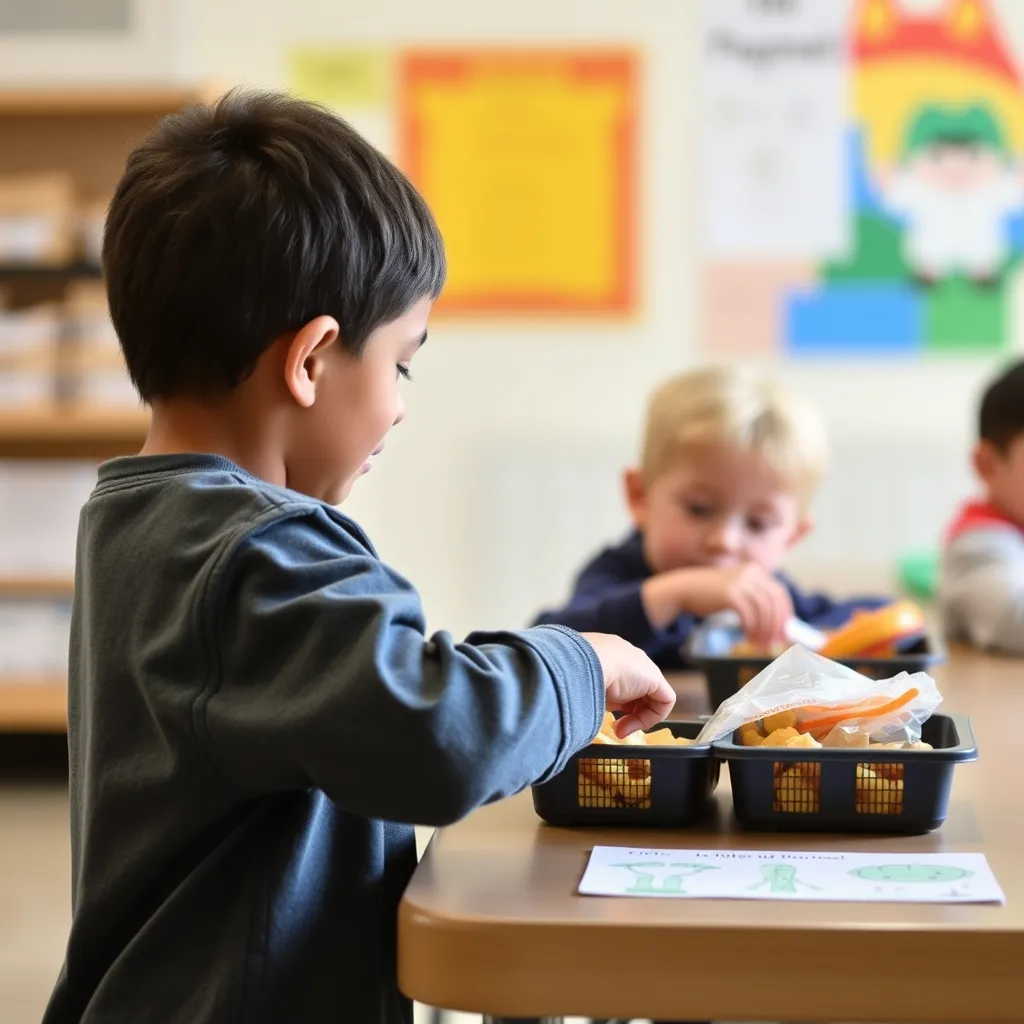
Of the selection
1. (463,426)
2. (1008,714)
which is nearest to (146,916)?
(1008,714)

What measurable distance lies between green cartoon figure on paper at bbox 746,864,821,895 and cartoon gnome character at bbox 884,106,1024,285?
3032 millimetres

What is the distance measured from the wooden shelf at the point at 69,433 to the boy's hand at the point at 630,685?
2370mm

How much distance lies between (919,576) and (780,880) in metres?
1.49

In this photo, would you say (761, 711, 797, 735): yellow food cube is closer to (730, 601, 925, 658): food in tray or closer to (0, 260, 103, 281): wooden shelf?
(730, 601, 925, 658): food in tray

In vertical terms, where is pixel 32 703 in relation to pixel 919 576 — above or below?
below

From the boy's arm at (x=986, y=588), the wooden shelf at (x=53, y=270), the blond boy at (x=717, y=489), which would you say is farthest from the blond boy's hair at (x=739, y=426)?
the wooden shelf at (x=53, y=270)

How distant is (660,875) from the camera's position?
772 millimetres

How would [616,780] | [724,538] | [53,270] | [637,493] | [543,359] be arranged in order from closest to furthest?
[616,780]
[724,538]
[637,493]
[53,270]
[543,359]

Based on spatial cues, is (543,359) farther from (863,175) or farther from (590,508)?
(863,175)

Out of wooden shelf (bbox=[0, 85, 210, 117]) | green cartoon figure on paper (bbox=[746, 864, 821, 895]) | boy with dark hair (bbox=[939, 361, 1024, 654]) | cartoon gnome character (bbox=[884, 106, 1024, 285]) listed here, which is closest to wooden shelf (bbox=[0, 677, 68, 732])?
wooden shelf (bbox=[0, 85, 210, 117])

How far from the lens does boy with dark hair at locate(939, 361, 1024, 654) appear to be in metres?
1.65

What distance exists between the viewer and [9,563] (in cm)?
326

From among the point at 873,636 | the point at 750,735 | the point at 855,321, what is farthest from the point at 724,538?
the point at 855,321

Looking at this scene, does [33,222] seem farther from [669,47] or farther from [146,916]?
[146,916]
